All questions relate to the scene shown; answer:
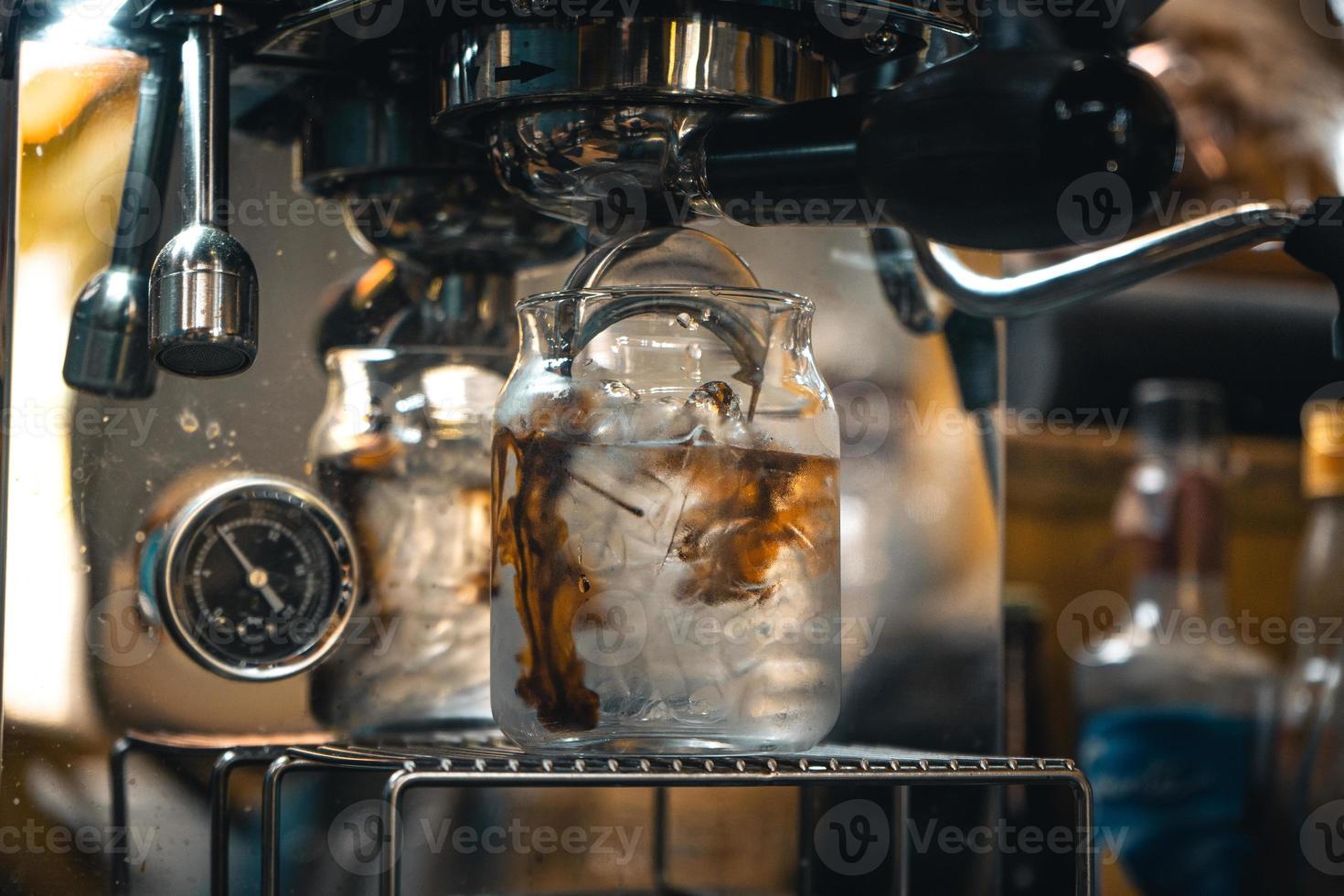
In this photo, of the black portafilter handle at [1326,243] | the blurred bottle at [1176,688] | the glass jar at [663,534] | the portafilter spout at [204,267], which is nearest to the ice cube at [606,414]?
the glass jar at [663,534]

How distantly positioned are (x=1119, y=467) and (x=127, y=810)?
0.75 metres

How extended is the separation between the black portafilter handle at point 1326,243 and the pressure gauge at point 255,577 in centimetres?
34

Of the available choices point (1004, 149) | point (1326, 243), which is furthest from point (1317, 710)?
point (1004, 149)

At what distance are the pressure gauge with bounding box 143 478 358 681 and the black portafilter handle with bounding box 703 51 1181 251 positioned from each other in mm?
223

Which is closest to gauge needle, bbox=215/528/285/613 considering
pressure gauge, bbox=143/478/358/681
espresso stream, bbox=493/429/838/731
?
pressure gauge, bbox=143/478/358/681

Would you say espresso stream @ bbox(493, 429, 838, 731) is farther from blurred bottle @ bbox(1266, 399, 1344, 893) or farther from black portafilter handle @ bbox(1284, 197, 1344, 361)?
blurred bottle @ bbox(1266, 399, 1344, 893)

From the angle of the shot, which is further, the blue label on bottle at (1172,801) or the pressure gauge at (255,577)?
the blue label on bottle at (1172,801)

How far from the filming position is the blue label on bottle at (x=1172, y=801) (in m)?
0.90

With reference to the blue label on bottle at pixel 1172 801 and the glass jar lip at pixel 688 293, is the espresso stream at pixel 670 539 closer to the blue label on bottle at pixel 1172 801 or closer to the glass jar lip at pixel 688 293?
the glass jar lip at pixel 688 293

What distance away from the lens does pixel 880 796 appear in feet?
2.22

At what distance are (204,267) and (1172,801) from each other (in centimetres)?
64

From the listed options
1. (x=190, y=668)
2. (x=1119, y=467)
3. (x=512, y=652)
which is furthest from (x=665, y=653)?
(x=1119, y=467)

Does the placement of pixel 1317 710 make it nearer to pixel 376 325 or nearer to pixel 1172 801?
pixel 1172 801

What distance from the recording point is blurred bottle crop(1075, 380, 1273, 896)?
35.4 inches
